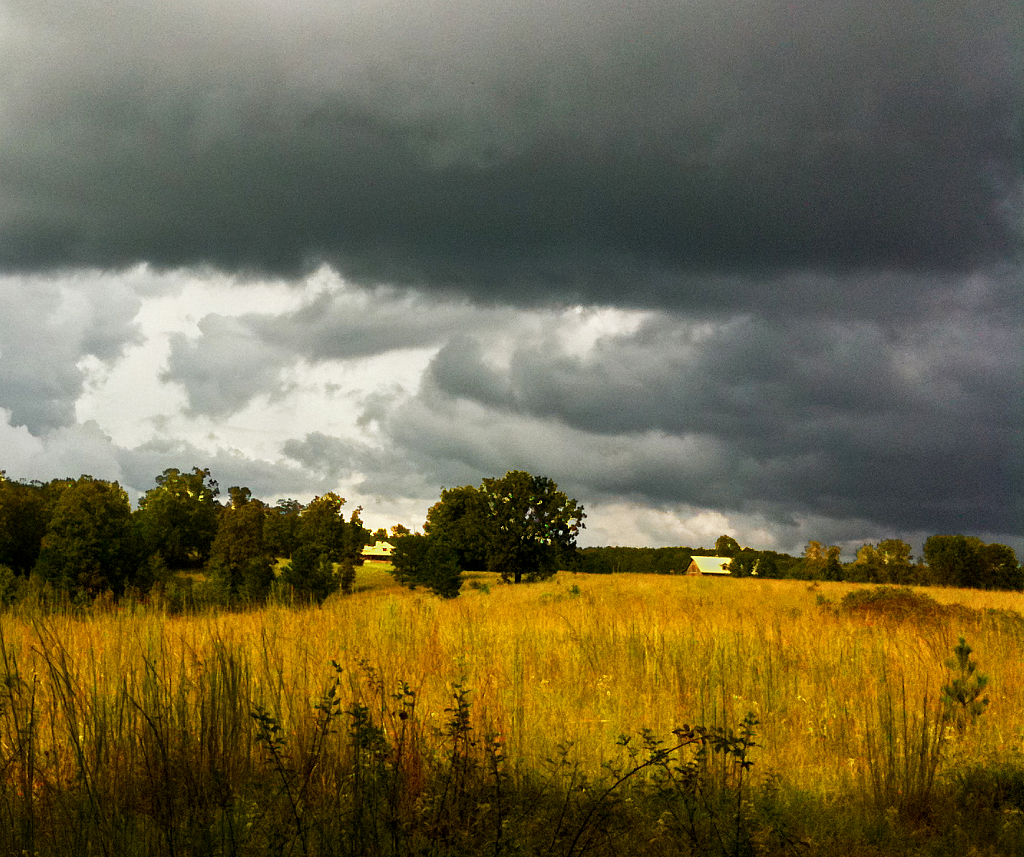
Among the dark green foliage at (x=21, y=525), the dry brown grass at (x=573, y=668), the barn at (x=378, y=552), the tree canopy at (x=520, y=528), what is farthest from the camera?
the barn at (x=378, y=552)

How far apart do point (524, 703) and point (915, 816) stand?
3298 mm

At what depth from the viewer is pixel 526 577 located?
1751 inches

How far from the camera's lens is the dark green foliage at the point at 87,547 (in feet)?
112

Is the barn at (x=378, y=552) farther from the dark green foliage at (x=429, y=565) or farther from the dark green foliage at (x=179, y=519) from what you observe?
the dark green foliage at (x=429, y=565)

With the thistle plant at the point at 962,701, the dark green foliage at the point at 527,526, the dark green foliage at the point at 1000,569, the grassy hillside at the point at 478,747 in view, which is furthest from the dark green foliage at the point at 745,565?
the thistle plant at the point at 962,701

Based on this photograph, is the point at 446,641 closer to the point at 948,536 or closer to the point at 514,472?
the point at 514,472

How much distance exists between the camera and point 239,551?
163 feet

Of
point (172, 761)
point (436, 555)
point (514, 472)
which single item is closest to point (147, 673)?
point (172, 761)

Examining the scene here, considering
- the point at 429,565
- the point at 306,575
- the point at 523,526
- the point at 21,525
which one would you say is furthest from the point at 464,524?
the point at 21,525

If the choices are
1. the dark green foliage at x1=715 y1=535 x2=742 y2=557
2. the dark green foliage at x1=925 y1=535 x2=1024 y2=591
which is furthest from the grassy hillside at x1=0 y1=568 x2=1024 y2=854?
the dark green foliage at x1=715 y1=535 x2=742 y2=557

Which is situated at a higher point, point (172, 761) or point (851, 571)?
point (172, 761)

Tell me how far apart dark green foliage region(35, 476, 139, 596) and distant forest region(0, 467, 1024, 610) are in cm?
7

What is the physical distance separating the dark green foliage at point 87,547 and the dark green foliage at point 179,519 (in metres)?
20.1

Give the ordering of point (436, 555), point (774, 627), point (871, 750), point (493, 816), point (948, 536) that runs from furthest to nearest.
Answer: point (948, 536) < point (436, 555) < point (774, 627) < point (871, 750) < point (493, 816)
